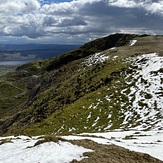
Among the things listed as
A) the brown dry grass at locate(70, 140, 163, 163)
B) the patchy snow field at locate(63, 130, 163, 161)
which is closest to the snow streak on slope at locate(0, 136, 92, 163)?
the brown dry grass at locate(70, 140, 163, 163)

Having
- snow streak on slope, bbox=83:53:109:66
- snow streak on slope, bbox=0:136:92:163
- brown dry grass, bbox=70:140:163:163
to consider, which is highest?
snow streak on slope, bbox=83:53:109:66

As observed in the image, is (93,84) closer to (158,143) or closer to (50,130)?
(50,130)

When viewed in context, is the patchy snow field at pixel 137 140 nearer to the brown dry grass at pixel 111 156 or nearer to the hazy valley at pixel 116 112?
the hazy valley at pixel 116 112

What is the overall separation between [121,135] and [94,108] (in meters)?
16.5

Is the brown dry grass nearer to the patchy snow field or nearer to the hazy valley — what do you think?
the hazy valley

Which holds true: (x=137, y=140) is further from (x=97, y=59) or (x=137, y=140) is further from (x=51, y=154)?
(x=97, y=59)

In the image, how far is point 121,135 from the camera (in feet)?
114

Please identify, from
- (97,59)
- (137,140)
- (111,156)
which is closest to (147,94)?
(137,140)

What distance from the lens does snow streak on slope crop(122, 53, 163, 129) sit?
4273cm

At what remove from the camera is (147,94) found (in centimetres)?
5188

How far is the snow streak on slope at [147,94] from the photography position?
42734 millimetres

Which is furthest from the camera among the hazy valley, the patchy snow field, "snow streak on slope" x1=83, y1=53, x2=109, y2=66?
"snow streak on slope" x1=83, y1=53, x2=109, y2=66

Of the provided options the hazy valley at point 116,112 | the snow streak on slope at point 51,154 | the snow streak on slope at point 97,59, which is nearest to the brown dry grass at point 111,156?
the hazy valley at point 116,112

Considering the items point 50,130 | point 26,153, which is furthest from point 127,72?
point 26,153
